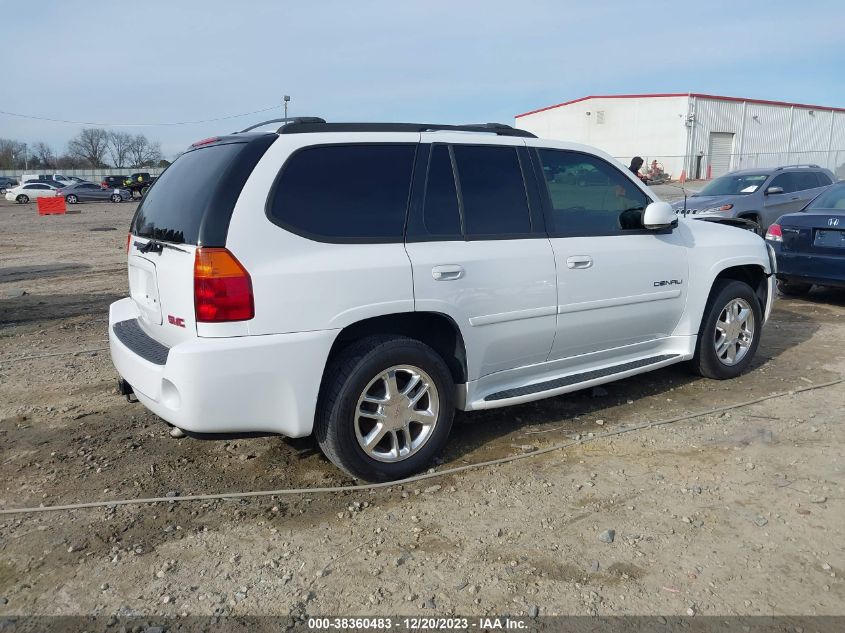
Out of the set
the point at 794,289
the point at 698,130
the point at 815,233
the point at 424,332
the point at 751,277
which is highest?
the point at 698,130

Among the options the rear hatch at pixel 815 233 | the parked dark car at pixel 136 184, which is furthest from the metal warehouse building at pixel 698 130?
the rear hatch at pixel 815 233

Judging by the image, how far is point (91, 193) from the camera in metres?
40.2

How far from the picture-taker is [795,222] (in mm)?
8414

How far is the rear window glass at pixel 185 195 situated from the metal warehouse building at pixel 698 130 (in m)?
38.2

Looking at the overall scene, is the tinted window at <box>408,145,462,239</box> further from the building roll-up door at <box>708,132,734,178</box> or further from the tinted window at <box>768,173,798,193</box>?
the building roll-up door at <box>708,132,734,178</box>

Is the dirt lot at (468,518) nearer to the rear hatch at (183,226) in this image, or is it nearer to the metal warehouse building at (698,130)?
the rear hatch at (183,226)

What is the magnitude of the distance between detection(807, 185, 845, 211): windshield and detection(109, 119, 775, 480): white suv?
4972 mm

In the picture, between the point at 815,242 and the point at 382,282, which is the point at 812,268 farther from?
the point at 382,282

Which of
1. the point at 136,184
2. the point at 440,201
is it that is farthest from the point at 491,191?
the point at 136,184

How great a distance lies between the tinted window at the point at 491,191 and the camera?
4.00m

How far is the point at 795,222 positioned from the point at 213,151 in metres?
7.39

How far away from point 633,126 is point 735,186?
3340 centimetres

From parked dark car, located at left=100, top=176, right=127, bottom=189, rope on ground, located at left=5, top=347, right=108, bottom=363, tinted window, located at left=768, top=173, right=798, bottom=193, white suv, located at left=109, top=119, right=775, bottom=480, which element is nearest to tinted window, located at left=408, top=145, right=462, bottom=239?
white suv, located at left=109, top=119, right=775, bottom=480

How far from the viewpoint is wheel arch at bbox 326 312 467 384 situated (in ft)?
11.9
